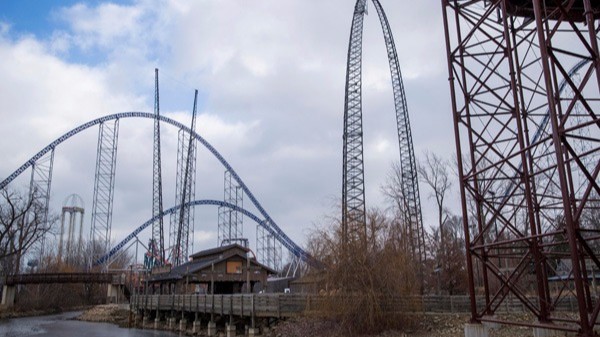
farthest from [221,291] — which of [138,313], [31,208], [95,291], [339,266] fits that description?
[95,291]

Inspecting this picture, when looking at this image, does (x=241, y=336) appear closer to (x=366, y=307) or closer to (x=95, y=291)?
(x=366, y=307)

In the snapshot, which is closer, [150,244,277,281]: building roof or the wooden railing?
[150,244,277,281]: building roof

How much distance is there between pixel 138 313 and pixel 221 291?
7.31 metres

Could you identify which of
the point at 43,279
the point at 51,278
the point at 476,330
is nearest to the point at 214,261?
the point at 51,278

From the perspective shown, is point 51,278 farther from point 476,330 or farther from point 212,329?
point 476,330

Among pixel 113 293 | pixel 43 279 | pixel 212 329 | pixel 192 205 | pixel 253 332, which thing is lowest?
pixel 212 329

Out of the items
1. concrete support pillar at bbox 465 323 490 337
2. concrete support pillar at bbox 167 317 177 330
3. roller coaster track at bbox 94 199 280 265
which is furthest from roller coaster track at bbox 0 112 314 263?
concrete support pillar at bbox 465 323 490 337

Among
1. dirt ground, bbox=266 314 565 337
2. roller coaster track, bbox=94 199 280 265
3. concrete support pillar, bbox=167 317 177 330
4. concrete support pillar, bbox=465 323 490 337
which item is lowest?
concrete support pillar, bbox=167 317 177 330

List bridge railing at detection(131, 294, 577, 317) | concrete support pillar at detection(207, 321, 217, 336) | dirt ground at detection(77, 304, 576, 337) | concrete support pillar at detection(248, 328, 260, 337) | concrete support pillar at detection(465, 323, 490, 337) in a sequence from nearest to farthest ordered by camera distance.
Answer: concrete support pillar at detection(465, 323, 490, 337) < dirt ground at detection(77, 304, 576, 337) < bridge railing at detection(131, 294, 577, 317) < concrete support pillar at detection(248, 328, 260, 337) < concrete support pillar at detection(207, 321, 217, 336)

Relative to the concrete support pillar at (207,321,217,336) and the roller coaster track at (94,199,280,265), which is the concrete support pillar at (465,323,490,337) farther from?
the roller coaster track at (94,199,280,265)

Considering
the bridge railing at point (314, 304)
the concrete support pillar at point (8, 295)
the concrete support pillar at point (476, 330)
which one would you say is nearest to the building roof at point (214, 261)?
the bridge railing at point (314, 304)

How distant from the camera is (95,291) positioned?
70.0 metres

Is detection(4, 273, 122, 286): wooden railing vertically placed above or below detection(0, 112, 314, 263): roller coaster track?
below

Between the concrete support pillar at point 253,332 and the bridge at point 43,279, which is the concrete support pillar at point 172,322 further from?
the bridge at point 43,279
